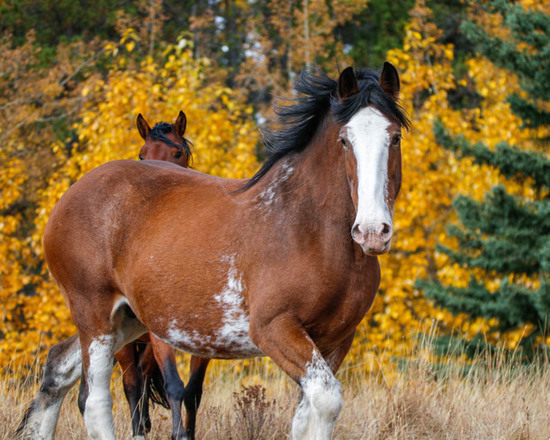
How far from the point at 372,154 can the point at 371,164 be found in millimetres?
53

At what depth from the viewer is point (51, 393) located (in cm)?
460

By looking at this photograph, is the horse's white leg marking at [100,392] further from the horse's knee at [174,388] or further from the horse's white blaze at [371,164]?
the horse's white blaze at [371,164]

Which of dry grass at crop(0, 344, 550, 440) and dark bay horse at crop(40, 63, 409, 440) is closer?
dark bay horse at crop(40, 63, 409, 440)

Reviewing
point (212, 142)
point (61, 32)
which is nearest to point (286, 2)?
point (61, 32)

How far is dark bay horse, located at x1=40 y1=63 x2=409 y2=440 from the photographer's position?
3.30 metres

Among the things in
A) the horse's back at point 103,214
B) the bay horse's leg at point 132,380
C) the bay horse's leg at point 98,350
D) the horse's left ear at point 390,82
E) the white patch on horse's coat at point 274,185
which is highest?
the horse's left ear at point 390,82

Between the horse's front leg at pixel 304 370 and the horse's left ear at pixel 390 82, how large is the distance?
127 cm

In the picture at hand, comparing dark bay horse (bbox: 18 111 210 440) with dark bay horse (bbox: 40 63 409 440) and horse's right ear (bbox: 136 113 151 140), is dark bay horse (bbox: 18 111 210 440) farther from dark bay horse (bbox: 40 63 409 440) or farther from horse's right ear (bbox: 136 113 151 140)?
horse's right ear (bbox: 136 113 151 140)

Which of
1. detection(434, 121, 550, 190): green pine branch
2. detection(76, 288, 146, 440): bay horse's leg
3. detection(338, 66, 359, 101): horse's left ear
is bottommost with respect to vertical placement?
detection(76, 288, 146, 440): bay horse's leg

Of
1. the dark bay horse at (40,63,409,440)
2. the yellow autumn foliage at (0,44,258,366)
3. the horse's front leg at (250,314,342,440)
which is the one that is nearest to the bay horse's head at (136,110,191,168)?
the dark bay horse at (40,63,409,440)

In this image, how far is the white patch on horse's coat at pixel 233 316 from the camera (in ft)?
11.9

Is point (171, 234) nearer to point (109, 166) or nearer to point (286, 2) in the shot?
point (109, 166)

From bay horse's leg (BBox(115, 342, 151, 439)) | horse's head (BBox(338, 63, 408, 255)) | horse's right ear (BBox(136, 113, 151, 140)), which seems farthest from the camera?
horse's right ear (BBox(136, 113, 151, 140))

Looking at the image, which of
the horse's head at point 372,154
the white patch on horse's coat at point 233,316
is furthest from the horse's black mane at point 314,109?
the white patch on horse's coat at point 233,316
